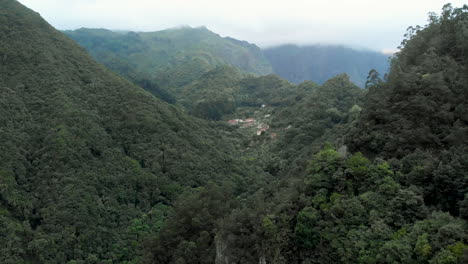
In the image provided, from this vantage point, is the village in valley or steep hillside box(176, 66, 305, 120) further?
steep hillside box(176, 66, 305, 120)

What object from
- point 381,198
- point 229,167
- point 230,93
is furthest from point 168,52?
point 381,198

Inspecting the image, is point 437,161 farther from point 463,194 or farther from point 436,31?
point 436,31

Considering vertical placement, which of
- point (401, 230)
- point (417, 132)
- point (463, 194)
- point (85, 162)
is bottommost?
point (85, 162)

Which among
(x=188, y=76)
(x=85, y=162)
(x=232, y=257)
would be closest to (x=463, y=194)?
(x=232, y=257)

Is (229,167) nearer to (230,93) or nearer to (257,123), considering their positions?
(257,123)

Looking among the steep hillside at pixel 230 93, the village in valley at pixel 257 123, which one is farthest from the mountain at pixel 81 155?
the steep hillside at pixel 230 93

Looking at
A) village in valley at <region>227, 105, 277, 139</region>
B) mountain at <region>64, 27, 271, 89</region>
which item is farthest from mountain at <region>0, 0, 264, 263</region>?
mountain at <region>64, 27, 271, 89</region>

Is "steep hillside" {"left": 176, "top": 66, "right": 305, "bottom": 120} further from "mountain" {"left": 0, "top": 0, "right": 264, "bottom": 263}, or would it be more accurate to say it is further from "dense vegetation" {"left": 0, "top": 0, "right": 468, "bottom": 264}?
"mountain" {"left": 0, "top": 0, "right": 264, "bottom": 263}
